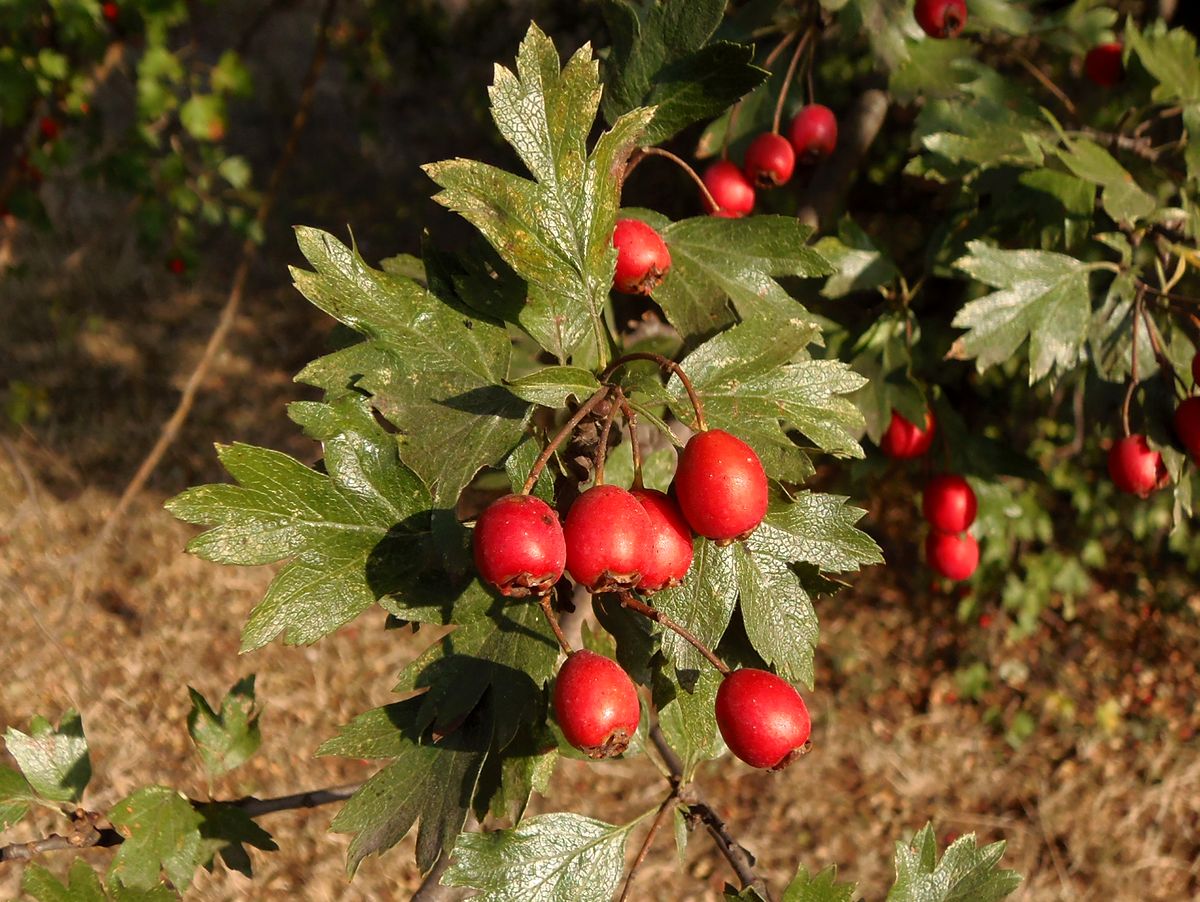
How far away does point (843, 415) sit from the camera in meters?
1.09

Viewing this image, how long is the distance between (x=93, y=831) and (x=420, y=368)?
88cm

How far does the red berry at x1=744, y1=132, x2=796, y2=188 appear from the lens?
5.76ft

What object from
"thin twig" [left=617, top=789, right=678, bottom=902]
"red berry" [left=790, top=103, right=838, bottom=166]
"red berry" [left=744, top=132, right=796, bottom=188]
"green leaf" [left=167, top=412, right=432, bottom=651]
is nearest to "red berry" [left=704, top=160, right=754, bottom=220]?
"red berry" [left=744, top=132, right=796, bottom=188]

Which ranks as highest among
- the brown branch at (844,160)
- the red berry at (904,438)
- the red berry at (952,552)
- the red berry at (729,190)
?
the red berry at (729,190)

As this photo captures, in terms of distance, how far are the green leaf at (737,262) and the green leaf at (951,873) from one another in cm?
68

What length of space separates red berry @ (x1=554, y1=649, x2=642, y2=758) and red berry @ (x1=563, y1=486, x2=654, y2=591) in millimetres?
98

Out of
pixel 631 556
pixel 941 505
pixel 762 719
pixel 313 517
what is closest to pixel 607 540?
pixel 631 556

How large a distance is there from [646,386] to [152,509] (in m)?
3.81

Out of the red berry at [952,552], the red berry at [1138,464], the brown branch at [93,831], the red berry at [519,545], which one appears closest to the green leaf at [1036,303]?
the red berry at [1138,464]

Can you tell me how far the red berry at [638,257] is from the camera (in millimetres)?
1180

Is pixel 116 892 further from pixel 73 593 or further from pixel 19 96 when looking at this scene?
pixel 19 96

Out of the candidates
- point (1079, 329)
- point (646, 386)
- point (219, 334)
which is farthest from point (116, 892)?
point (219, 334)

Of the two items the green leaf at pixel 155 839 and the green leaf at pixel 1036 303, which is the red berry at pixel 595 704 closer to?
the green leaf at pixel 155 839

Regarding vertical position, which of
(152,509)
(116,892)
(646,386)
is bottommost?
(152,509)
